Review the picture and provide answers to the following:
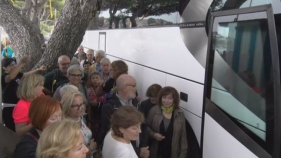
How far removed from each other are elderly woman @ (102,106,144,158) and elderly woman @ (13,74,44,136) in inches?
35.1

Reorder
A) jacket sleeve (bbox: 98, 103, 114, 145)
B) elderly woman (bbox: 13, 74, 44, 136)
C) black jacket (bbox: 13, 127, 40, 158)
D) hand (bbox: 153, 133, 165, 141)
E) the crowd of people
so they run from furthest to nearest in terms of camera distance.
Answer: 1. hand (bbox: 153, 133, 165, 141)
2. jacket sleeve (bbox: 98, 103, 114, 145)
3. elderly woman (bbox: 13, 74, 44, 136)
4. black jacket (bbox: 13, 127, 40, 158)
5. the crowd of people

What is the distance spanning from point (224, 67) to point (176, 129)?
103cm

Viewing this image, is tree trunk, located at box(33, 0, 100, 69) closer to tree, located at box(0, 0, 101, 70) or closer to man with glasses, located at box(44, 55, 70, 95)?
tree, located at box(0, 0, 101, 70)

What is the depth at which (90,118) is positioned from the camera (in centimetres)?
441

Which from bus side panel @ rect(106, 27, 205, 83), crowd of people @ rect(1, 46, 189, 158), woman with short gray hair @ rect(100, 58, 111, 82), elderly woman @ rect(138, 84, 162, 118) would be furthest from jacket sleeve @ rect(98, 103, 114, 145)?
woman with short gray hair @ rect(100, 58, 111, 82)

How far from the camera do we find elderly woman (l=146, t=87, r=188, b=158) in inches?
139

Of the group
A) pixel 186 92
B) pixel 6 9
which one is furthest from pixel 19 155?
pixel 6 9

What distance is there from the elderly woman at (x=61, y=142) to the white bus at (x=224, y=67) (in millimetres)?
1425

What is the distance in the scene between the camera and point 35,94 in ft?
10.3

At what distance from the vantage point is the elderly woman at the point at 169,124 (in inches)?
139

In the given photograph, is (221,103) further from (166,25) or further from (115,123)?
(166,25)

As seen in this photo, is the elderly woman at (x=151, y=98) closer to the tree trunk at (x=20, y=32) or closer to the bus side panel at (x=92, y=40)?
the tree trunk at (x=20, y=32)

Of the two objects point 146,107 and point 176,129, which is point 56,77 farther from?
point 176,129

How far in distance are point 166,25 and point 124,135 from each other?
2.33 m
